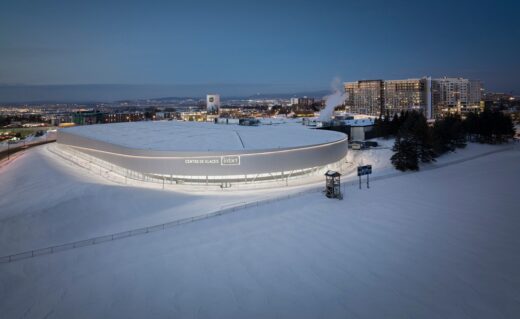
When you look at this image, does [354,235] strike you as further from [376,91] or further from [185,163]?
[376,91]

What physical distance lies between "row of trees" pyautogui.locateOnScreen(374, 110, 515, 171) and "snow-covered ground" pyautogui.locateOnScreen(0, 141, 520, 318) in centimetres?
645

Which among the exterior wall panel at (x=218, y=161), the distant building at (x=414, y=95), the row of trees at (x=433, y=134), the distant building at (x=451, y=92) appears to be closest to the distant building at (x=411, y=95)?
the distant building at (x=414, y=95)

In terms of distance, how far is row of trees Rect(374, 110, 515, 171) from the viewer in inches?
1091

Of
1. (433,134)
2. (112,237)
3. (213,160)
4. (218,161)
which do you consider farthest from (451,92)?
(112,237)

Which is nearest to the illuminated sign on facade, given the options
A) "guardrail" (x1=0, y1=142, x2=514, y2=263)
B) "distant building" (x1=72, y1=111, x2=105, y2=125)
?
"guardrail" (x1=0, y1=142, x2=514, y2=263)

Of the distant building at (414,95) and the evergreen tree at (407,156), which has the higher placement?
the distant building at (414,95)

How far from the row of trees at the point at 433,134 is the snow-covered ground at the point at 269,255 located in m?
6.45

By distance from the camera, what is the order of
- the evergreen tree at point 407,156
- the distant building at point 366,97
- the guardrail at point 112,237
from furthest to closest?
the distant building at point 366,97, the evergreen tree at point 407,156, the guardrail at point 112,237

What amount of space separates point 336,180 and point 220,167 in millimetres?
8753

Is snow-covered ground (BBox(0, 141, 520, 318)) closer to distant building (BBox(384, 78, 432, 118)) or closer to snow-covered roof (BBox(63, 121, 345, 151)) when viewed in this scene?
snow-covered roof (BBox(63, 121, 345, 151))

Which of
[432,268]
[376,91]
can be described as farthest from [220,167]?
[376,91]

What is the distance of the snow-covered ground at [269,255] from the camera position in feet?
30.6

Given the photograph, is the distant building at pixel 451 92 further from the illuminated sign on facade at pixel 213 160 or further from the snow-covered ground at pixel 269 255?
the illuminated sign on facade at pixel 213 160

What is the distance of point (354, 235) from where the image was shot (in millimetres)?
14078
